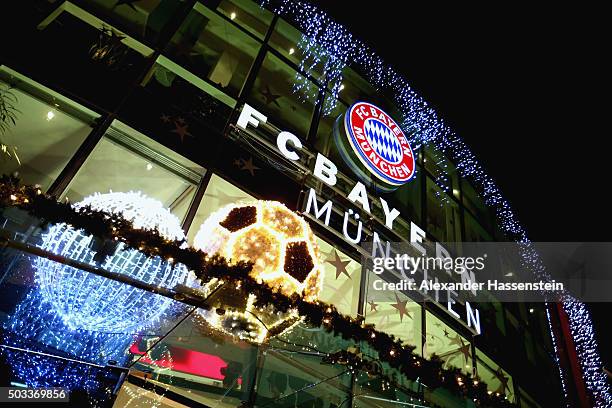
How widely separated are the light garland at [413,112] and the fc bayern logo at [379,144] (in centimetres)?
140

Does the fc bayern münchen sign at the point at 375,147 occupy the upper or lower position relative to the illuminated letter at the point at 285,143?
upper

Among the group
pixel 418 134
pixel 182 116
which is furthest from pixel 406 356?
pixel 418 134

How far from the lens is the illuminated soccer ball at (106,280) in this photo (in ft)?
9.66

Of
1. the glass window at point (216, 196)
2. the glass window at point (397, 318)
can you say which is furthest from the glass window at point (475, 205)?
the glass window at point (216, 196)

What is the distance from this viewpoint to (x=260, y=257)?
3.97 meters

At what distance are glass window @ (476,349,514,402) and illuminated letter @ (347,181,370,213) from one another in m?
5.16

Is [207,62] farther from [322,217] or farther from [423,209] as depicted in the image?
[423,209]

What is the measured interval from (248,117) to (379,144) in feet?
10.4

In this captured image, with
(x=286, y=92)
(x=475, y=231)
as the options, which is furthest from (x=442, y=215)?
(x=286, y=92)

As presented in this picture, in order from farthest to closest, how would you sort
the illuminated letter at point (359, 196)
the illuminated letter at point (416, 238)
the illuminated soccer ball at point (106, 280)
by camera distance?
the illuminated letter at point (416, 238), the illuminated letter at point (359, 196), the illuminated soccer ball at point (106, 280)

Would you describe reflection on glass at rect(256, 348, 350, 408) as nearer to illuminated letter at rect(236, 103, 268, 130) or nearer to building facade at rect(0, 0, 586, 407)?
building facade at rect(0, 0, 586, 407)

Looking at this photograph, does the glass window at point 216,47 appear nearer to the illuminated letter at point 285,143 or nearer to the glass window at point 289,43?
the glass window at point 289,43

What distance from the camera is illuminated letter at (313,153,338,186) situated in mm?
7469

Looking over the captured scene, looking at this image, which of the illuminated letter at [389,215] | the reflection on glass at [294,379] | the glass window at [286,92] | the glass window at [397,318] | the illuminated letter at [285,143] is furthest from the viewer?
the glass window at [286,92]
